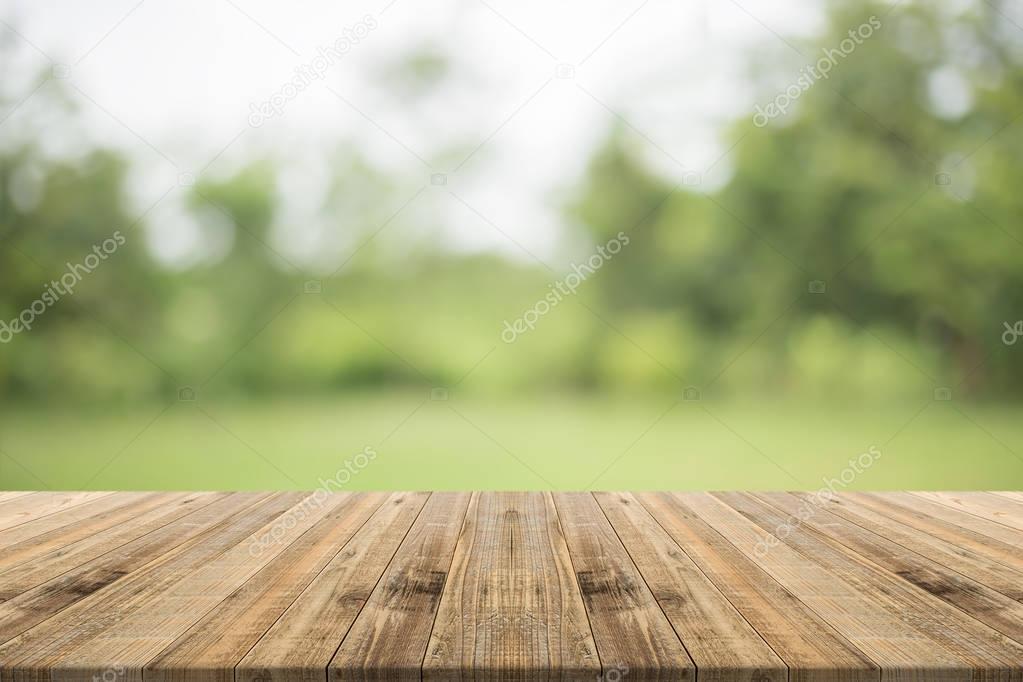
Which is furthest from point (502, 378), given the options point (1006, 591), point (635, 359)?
point (1006, 591)

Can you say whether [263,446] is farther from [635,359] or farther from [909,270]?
[909,270]

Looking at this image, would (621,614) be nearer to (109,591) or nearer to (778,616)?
(778,616)

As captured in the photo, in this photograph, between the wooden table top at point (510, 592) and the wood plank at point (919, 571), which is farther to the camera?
the wood plank at point (919, 571)

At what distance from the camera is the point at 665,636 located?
134cm

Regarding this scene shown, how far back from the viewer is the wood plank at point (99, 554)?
1656mm

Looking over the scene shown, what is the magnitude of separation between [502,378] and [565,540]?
1.68 m

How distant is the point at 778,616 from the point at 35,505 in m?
2.38

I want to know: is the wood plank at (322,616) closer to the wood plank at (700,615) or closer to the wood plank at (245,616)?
the wood plank at (245,616)

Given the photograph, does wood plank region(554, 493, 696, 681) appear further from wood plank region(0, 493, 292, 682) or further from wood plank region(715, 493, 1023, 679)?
wood plank region(0, 493, 292, 682)

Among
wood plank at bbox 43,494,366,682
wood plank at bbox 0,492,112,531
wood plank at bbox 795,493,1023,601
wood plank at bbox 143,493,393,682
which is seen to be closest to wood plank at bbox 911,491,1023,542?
wood plank at bbox 795,493,1023,601

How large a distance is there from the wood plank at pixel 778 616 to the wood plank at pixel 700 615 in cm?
2

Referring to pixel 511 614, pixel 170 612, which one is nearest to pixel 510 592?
pixel 511 614

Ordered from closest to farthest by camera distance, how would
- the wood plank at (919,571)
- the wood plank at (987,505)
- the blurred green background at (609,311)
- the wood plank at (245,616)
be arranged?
1. the wood plank at (245,616)
2. the wood plank at (919,571)
3. the wood plank at (987,505)
4. the blurred green background at (609,311)

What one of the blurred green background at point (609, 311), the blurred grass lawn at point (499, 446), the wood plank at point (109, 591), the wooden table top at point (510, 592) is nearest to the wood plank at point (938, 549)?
the wooden table top at point (510, 592)
